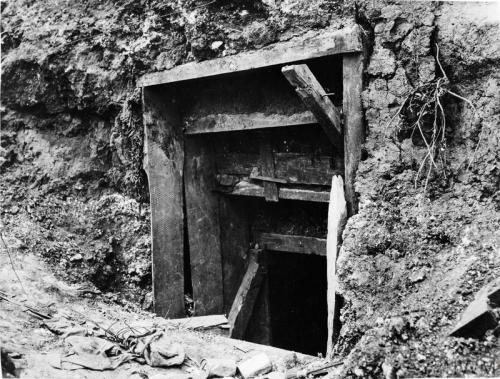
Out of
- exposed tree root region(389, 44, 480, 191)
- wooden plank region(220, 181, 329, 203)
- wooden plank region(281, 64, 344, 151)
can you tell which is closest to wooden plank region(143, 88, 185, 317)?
wooden plank region(220, 181, 329, 203)

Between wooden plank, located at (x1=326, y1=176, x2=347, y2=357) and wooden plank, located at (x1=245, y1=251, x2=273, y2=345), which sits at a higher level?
wooden plank, located at (x1=326, y1=176, x2=347, y2=357)

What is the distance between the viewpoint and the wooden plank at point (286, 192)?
4102 millimetres

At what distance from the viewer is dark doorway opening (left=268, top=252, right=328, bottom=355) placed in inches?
206

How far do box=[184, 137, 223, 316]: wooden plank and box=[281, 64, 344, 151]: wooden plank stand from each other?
1629 mm

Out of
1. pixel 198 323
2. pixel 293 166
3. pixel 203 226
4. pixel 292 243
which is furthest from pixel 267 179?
pixel 198 323

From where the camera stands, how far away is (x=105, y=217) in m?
4.66

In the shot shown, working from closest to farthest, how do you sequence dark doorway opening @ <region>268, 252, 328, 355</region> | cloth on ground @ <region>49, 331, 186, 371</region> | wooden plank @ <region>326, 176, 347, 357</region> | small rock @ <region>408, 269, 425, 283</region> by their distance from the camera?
small rock @ <region>408, 269, 425, 283</region> < cloth on ground @ <region>49, 331, 186, 371</region> < wooden plank @ <region>326, 176, 347, 357</region> < dark doorway opening @ <region>268, 252, 328, 355</region>

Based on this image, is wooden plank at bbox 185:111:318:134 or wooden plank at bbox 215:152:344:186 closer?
wooden plank at bbox 185:111:318:134

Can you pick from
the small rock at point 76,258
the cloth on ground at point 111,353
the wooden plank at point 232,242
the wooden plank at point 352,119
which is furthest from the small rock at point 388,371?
the small rock at point 76,258

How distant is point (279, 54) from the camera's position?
3.50 m

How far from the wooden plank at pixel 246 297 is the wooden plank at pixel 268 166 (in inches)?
31.2

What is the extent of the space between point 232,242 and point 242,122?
1.35 meters

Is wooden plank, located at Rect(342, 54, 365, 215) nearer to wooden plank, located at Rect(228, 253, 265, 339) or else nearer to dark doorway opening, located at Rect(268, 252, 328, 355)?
wooden plank, located at Rect(228, 253, 265, 339)

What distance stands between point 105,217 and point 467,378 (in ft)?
11.4
